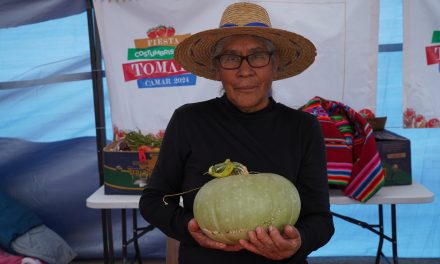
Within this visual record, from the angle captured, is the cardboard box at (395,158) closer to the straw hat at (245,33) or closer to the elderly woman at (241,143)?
the straw hat at (245,33)

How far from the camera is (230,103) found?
65.9 inches

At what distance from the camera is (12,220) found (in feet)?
11.8

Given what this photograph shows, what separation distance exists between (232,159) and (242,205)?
11.3 inches

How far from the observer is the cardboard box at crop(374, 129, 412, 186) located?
2975 millimetres

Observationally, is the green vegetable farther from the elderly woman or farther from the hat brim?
the elderly woman

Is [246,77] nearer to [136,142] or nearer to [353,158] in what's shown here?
[353,158]

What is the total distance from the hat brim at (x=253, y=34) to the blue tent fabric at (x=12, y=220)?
7.70 feet

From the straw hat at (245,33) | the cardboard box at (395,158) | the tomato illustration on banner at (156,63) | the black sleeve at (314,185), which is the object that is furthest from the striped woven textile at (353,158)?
the tomato illustration on banner at (156,63)

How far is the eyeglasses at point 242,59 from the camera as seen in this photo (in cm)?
158

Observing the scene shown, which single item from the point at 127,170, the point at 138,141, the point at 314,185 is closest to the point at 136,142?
the point at 138,141

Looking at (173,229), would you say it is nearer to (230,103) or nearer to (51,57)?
(230,103)

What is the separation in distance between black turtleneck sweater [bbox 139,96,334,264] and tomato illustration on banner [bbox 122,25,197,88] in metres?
2.06

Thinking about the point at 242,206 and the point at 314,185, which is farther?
the point at 314,185

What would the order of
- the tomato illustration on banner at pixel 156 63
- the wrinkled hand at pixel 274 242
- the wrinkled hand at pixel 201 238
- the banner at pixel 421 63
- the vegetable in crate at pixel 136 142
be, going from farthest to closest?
the tomato illustration on banner at pixel 156 63 < the banner at pixel 421 63 < the vegetable in crate at pixel 136 142 < the wrinkled hand at pixel 201 238 < the wrinkled hand at pixel 274 242
